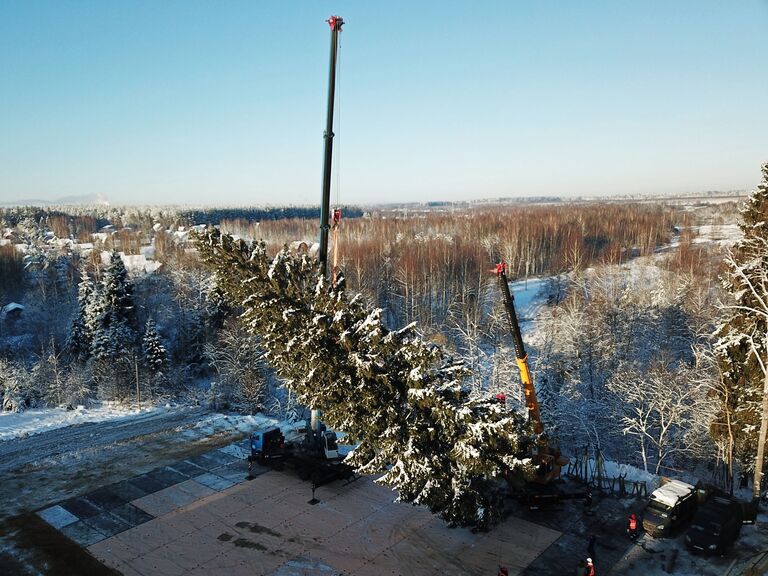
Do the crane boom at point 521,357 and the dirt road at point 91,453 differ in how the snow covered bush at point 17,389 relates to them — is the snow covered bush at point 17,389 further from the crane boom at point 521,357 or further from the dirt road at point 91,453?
the crane boom at point 521,357

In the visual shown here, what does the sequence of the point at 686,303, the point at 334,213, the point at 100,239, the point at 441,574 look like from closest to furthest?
the point at 441,574, the point at 334,213, the point at 686,303, the point at 100,239

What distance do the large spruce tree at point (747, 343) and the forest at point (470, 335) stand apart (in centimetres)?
9

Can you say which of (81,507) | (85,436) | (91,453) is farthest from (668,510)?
(85,436)

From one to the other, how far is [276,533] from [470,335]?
26.5m

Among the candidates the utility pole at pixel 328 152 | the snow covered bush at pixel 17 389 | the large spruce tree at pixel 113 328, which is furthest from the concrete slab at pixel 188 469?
the large spruce tree at pixel 113 328

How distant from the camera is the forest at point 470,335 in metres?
24.7

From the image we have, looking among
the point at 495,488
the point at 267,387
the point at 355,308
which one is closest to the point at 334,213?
the point at 355,308

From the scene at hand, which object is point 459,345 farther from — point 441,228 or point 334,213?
point 441,228

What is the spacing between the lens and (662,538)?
49.1 ft

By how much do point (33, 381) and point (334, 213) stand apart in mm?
31366

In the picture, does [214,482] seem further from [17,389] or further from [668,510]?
[17,389]

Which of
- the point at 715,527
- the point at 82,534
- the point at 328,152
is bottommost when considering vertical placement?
the point at 82,534

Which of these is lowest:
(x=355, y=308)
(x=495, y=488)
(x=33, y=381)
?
(x=33, y=381)

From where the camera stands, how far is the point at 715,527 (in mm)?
14172
